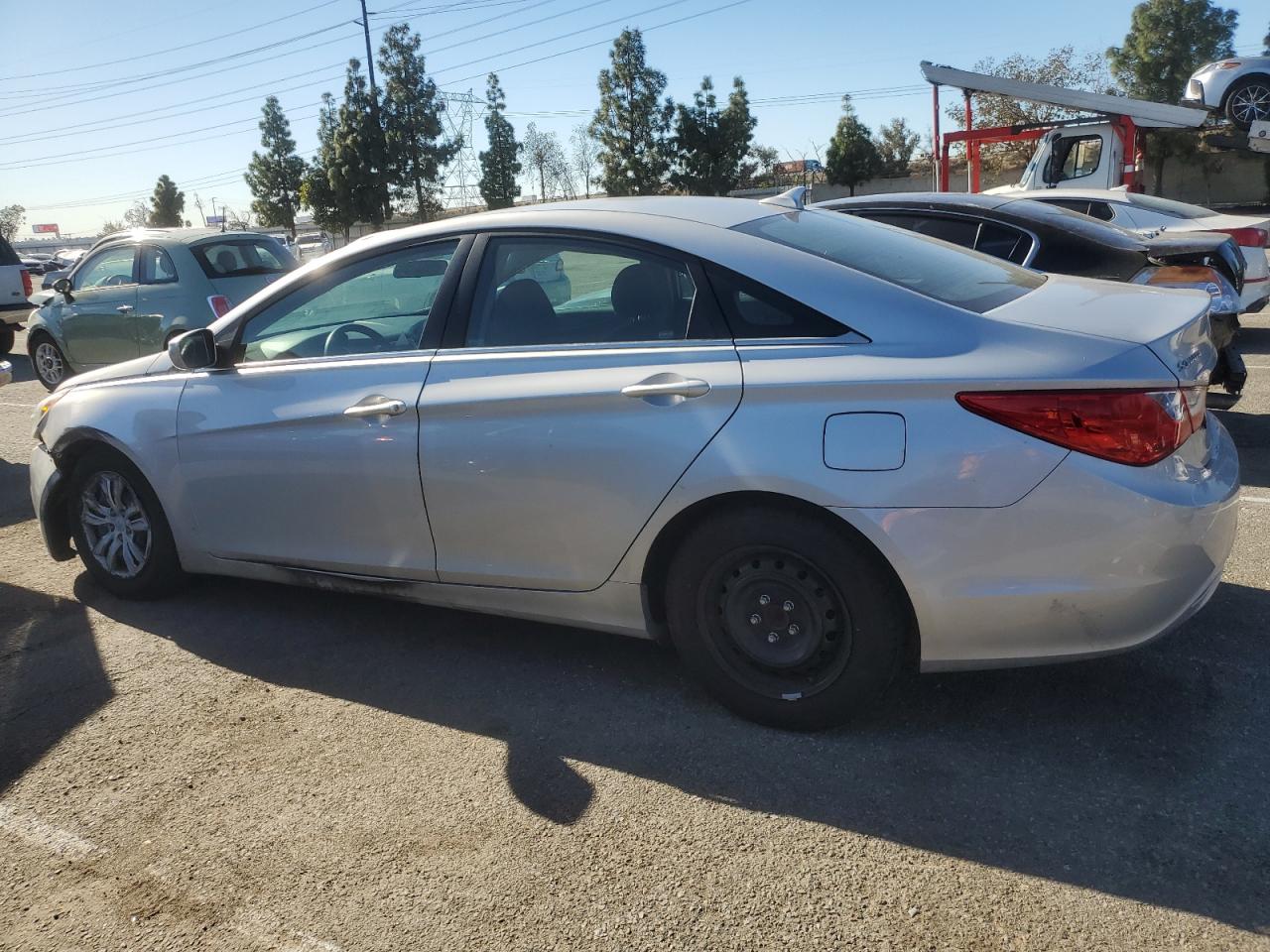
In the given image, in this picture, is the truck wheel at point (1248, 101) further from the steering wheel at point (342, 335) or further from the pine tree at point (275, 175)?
the pine tree at point (275, 175)

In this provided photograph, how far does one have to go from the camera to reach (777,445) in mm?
2992

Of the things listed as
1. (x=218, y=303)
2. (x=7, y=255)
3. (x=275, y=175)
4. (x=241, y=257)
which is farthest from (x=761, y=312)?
(x=275, y=175)

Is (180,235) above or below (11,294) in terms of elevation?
above

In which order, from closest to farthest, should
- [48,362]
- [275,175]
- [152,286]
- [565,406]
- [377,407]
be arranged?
1. [565,406]
2. [377,407]
3. [152,286]
4. [48,362]
5. [275,175]

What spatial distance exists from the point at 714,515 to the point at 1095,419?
107 cm

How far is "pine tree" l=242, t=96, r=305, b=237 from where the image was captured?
61.5 m

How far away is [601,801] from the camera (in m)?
2.97

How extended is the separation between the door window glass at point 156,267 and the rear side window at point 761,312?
7.99m

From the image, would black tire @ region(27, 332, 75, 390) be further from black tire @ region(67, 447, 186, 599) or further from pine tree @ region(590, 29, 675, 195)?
pine tree @ region(590, 29, 675, 195)

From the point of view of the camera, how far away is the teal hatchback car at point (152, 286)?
968 cm

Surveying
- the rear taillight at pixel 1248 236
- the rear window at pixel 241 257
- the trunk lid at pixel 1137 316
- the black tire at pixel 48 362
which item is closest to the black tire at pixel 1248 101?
the rear taillight at pixel 1248 236

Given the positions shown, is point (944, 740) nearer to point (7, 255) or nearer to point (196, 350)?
point (196, 350)

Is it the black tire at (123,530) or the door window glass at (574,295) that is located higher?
the door window glass at (574,295)

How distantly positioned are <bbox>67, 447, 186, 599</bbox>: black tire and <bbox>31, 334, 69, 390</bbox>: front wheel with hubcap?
7.73 meters
